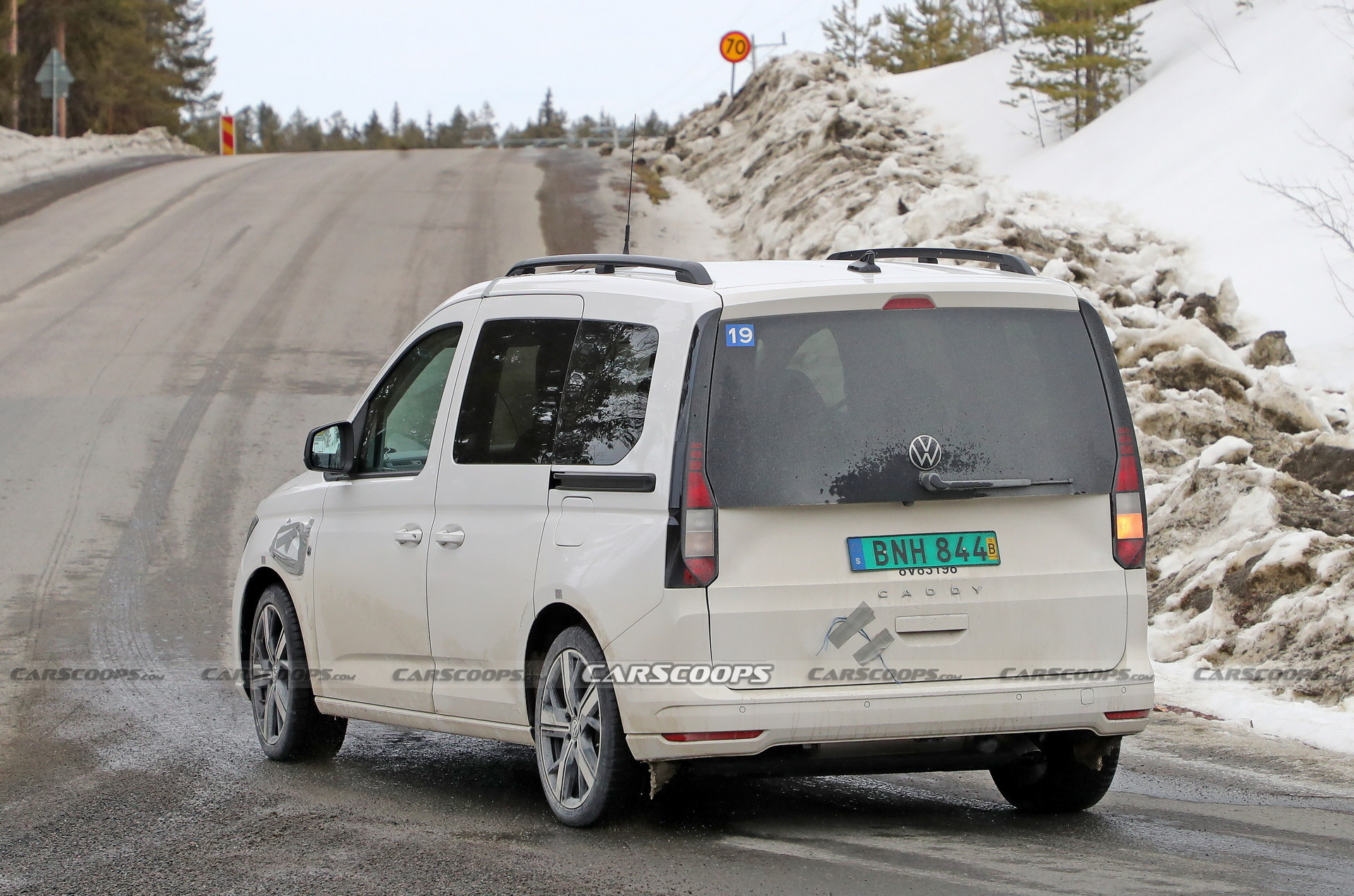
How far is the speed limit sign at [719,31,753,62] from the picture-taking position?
122 ft

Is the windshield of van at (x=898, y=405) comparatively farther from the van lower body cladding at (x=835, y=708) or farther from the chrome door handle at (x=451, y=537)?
the chrome door handle at (x=451, y=537)

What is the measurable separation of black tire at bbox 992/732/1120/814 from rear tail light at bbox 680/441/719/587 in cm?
149

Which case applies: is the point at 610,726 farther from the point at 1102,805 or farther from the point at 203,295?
the point at 203,295

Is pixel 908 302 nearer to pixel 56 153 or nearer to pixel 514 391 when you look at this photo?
pixel 514 391

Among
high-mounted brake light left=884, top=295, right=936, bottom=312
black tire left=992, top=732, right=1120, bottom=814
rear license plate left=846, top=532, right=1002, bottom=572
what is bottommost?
black tire left=992, top=732, right=1120, bottom=814

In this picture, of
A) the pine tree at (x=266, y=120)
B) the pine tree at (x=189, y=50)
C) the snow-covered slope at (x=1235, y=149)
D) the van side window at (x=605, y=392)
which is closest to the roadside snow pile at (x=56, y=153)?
the snow-covered slope at (x=1235, y=149)

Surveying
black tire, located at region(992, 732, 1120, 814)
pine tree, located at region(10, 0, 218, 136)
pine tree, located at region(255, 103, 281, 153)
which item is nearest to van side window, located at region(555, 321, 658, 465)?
black tire, located at region(992, 732, 1120, 814)

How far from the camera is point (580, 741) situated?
544 cm

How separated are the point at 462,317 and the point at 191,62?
3589 inches

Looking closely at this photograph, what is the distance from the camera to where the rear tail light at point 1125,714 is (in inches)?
208

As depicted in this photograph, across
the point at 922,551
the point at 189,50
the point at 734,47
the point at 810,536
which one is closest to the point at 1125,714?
the point at 922,551

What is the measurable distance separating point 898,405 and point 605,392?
106 centimetres

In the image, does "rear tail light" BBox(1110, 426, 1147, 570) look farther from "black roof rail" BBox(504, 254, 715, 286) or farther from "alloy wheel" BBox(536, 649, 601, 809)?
"alloy wheel" BBox(536, 649, 601, 809)

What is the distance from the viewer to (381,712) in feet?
21.7
